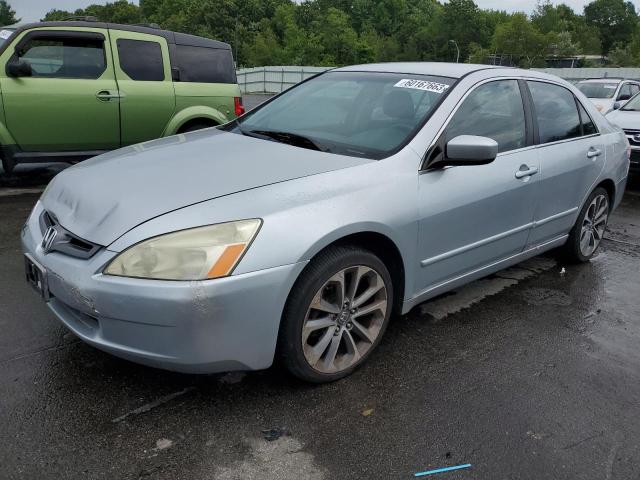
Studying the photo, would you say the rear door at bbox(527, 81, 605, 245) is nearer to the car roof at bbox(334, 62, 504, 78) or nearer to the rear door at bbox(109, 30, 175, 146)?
the car roof at bbox(334, 62, 504, 78)

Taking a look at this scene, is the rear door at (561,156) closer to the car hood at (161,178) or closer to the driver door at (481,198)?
the driver door at (481,198)

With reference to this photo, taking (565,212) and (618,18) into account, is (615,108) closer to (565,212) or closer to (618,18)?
(565,212)

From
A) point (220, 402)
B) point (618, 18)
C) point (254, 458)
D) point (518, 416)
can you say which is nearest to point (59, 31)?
point (220, 402)

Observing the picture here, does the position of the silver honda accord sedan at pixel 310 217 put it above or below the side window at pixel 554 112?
below

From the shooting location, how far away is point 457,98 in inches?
132

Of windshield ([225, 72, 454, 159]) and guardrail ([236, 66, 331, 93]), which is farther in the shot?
guardrail ([236, 66, 331, 93])

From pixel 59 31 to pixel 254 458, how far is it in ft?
18.4

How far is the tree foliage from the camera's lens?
90250 mm

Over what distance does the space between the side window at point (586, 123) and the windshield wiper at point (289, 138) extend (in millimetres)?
2419

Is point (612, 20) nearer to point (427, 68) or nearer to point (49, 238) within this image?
point (427, 68)

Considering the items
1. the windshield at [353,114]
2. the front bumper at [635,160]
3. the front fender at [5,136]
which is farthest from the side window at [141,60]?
the front bumper at [635,160]

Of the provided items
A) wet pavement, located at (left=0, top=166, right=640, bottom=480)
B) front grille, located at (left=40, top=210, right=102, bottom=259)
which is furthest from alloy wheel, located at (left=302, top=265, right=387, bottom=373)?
front grille, located at (left=40, top=210, right=102, bottom=259)

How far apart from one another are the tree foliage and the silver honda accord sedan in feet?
281

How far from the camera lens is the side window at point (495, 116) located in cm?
338
